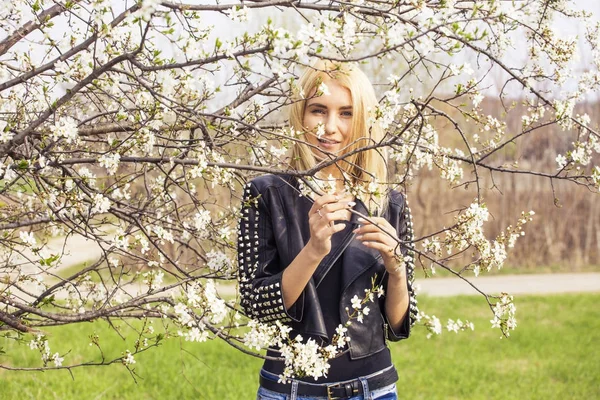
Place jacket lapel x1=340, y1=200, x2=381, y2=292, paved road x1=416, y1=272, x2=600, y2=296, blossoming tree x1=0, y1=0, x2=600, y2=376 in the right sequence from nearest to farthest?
blossoming tree x1=0, y1=0, x2=600, y2=376, jacket lapel x1=340, y1=200, x2=381, y2=292, paved road x1=416, y1=272, x2=600, y2=296

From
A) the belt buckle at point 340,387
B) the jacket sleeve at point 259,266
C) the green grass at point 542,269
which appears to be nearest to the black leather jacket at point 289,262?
the jacket sleeve at point 259,266

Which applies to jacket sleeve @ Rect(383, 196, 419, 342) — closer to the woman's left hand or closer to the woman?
A: the woman

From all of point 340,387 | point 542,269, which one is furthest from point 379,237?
point 542,269

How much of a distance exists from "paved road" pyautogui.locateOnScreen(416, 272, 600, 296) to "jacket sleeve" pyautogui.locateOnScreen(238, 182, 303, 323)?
30.7ft

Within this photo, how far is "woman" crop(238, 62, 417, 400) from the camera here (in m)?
2.36

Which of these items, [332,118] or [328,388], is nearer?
[328,388]

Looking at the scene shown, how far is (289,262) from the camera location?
2479 millimetres

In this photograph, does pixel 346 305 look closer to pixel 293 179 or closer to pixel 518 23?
pixel 293 179

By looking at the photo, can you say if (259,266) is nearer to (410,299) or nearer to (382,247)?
(382,247)

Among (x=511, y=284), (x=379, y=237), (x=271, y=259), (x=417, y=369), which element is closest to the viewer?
(x=379, y=237)

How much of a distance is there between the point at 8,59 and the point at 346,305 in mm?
1679

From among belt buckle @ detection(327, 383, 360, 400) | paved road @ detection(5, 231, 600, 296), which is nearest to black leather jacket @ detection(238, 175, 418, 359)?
belt buckle @ detection(327, 383, 360, 400)

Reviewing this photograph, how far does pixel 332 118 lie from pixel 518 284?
37.5ft

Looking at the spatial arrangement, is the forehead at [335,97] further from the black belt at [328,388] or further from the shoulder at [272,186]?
the black belt at [328,388]
